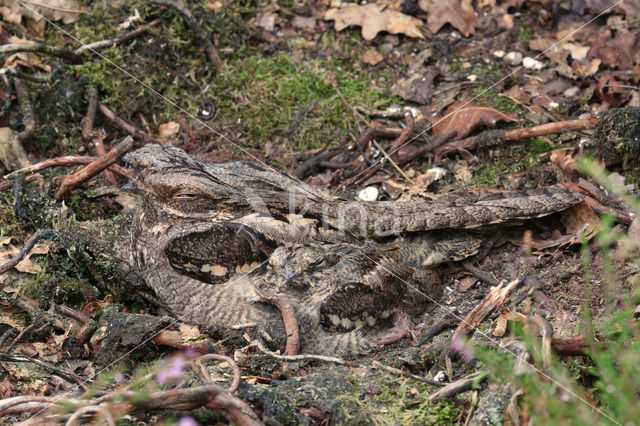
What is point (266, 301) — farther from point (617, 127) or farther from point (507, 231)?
point (617, 127)

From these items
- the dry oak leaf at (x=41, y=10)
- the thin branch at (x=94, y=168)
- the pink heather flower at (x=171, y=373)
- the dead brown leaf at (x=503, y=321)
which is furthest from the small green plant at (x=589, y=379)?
the dry oak leaf at (x=41, y=10)

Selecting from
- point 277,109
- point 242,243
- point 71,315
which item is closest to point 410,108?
point 277,109

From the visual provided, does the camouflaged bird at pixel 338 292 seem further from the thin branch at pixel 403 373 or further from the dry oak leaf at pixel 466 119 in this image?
the dry oak leaf at pixel 466 119

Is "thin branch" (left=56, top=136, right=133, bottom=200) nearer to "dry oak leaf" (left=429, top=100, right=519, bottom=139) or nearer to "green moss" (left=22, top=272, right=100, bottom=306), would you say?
"green moss" (left=22, top=272, right=100, bottom=306)

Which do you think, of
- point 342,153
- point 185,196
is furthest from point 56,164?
point 342,153

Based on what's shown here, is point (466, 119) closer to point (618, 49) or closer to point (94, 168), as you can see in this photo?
point (618, 49)

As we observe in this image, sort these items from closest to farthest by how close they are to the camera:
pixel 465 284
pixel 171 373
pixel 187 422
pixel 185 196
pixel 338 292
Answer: pixel 187 422 → pixel 171 373 → pixel 338 292 → pixel 185 196 → pixel 465 284

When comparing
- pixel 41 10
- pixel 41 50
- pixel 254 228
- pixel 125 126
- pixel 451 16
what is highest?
pixel 41 10
